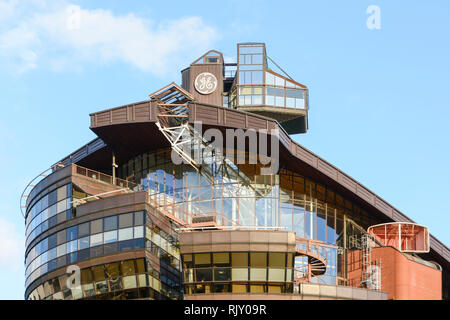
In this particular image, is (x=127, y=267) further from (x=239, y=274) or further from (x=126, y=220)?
(x=239, y=274)

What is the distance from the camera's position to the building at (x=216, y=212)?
82438mm

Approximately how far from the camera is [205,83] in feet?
341

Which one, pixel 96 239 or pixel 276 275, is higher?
pixel 96 239

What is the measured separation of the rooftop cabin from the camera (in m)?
102

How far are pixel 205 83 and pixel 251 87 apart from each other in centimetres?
474

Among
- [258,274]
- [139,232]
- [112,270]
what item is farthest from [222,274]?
[112,270]

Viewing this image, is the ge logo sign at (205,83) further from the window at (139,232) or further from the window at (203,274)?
the window at (203,274)

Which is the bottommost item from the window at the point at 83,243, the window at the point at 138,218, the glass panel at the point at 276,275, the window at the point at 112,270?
the glass panel at the point at 276,275

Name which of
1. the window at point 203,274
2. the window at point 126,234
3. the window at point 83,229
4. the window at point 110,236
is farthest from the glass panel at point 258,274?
the window at point 83,229

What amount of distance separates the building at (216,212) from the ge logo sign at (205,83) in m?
0.10

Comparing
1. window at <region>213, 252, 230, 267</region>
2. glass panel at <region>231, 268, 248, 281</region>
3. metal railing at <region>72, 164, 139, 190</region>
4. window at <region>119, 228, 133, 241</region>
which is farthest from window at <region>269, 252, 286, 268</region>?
metal railing at <region>72, 164, 139, 190</region>

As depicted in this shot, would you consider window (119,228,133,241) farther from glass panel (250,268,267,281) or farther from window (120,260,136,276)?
glass panel (250,268,267,281)

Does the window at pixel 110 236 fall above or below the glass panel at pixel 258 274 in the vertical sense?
above
